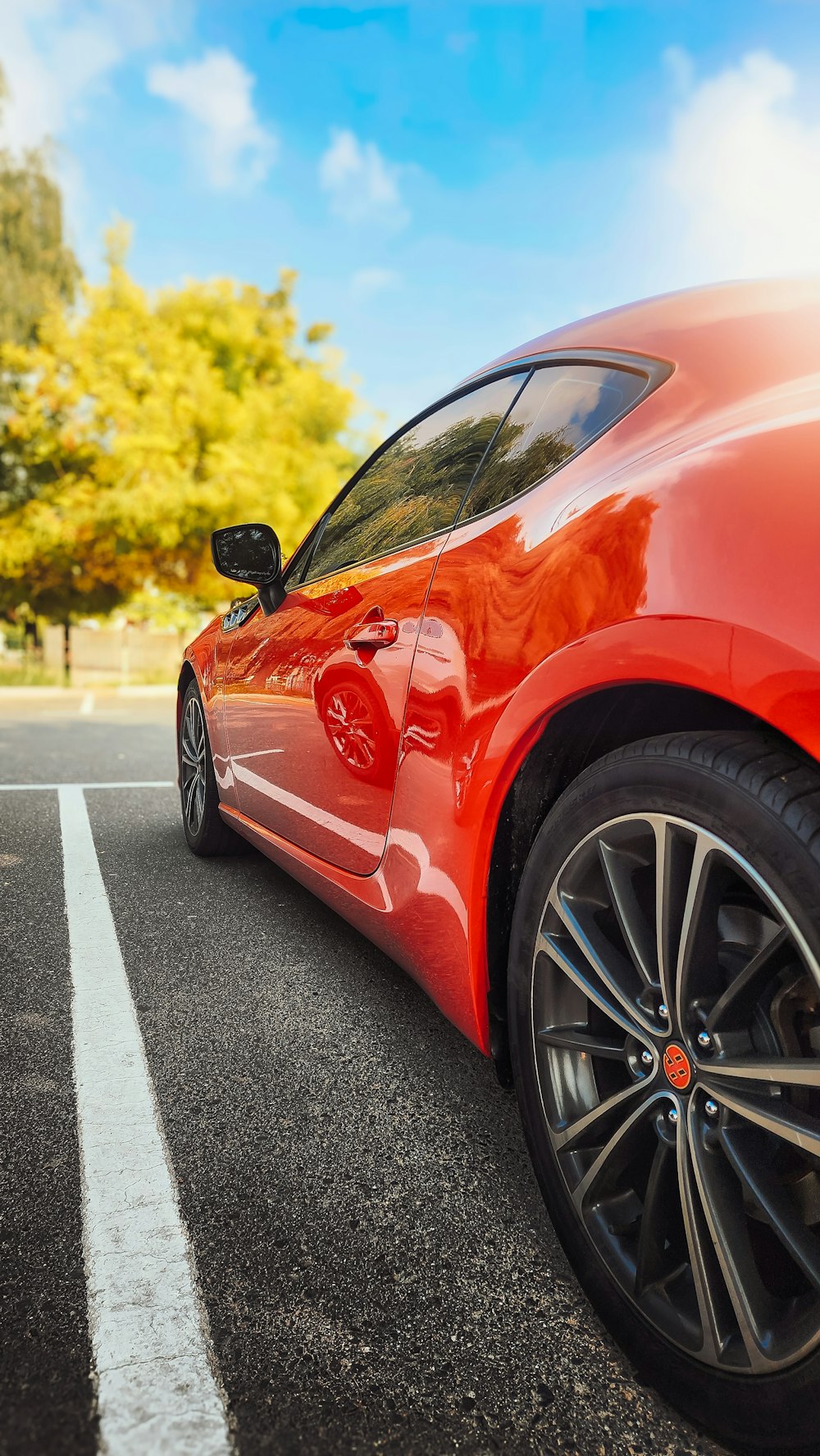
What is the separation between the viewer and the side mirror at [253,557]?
10.3ft

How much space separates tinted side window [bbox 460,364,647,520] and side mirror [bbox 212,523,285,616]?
1253mm

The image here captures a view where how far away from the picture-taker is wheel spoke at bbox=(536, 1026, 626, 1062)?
54.6 inches

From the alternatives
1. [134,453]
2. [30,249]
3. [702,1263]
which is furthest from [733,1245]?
[30,249]

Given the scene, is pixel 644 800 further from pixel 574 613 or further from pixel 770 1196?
pixel 770 1196

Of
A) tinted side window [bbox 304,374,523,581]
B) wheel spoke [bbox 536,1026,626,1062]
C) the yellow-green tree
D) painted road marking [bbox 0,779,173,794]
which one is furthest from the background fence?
wheel spoke [bbox 536,1026,626,1062]

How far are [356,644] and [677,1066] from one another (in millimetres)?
1303

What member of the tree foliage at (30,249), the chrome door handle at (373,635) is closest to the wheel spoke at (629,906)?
the chrome door handle at (373,635)

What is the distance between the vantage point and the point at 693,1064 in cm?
123

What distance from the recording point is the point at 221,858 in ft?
14.0

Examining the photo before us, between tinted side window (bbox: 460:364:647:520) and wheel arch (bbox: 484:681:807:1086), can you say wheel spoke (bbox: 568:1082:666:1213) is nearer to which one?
wheel arch (bbox: 484:681:807:1086)

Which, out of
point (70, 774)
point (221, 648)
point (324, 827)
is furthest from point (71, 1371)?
point (70, 774)

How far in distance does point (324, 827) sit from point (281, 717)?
48 cm

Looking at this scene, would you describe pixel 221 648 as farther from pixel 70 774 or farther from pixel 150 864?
pixel 70 774

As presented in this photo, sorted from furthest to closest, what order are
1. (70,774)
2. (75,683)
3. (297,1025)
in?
(75,683)
(70,774)
(297,1025)
